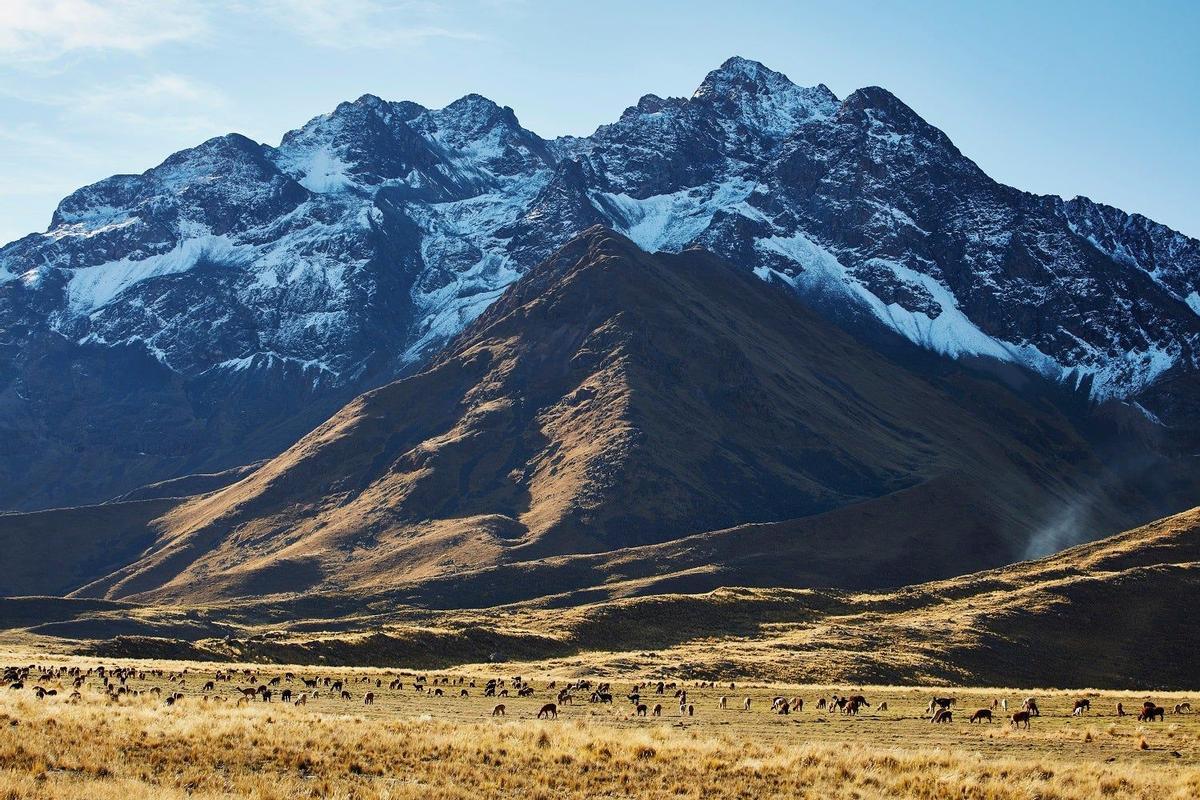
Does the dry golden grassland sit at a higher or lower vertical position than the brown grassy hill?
higher

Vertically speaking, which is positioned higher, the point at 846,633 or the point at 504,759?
the point at 504,759

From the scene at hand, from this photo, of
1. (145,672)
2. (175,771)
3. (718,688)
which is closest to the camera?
(175,771)

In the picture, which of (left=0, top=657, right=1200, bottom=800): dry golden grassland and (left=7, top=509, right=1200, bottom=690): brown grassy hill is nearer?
(left=0, top=657, right=1200, bottom=800): dry golden grassland

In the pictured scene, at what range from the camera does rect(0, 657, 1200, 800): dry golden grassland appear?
30.0m

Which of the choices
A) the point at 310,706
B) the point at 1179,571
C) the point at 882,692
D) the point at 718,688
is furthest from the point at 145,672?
the point at 1179,571

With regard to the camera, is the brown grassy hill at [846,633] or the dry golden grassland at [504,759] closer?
the dry golden grassland at [504,759]

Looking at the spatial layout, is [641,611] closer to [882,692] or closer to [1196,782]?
[882,692]

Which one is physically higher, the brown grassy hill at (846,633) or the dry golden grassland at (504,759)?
the dry golden grassland at (504,759)

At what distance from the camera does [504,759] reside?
33781 mm

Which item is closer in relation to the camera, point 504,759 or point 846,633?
point 504,759

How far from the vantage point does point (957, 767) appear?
115ft

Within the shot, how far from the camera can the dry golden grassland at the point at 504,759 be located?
2997 centimetres

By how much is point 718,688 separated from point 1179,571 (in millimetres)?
76298

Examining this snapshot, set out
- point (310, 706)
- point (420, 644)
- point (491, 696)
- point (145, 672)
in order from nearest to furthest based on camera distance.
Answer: point (310, 706), point (491, 696), point (145, 672), point (420, 644)
